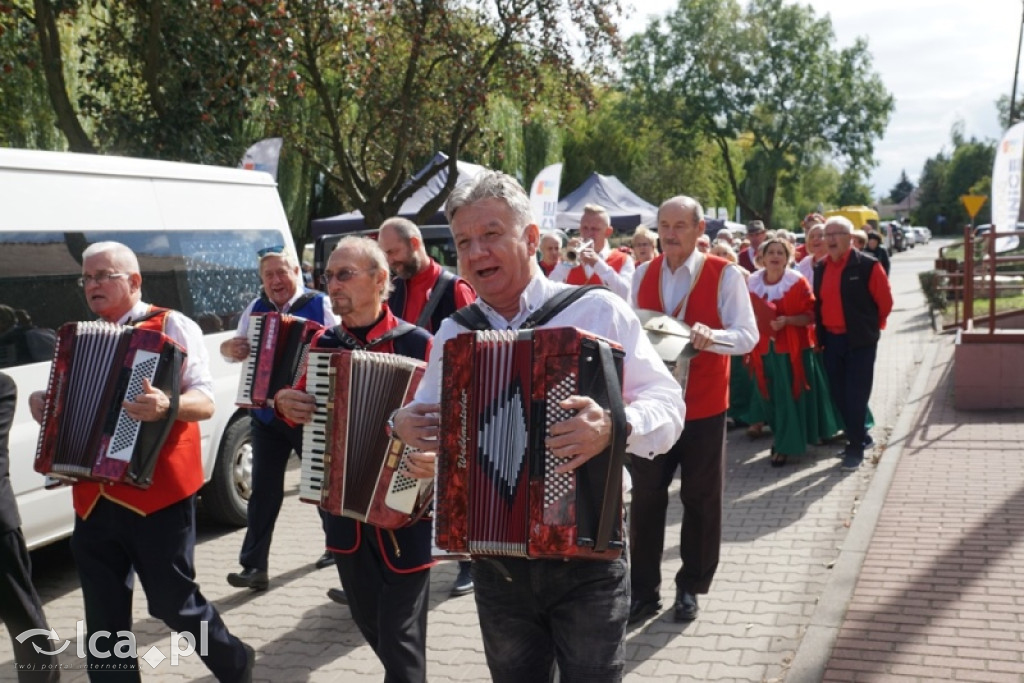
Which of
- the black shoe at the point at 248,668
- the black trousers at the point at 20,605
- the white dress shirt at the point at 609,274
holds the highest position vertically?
the white dress shirt at the point at 609,274

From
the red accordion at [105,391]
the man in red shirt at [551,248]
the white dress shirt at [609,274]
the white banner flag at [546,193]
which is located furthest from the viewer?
the white banner flag at [546,193]

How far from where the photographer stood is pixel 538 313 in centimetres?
292

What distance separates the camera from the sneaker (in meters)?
8.67

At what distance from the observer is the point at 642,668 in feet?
15.8

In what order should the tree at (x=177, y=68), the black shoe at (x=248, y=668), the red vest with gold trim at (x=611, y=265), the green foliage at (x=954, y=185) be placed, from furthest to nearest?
the green foliage at (x=954, y=185)
the tree at (x=177, y=68)
the red vest with gold trim at (x=611, y=265)
the black shoe at (x=248, y=668)

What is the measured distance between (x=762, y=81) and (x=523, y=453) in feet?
183

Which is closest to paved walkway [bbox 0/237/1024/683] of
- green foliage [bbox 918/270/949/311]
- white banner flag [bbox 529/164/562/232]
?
white banner flag [bbox 529/164/562/232]

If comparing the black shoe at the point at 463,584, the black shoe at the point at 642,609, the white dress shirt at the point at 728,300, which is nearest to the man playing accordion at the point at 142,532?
the black shoe at the point at 463,584

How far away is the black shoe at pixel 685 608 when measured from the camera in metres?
5.38

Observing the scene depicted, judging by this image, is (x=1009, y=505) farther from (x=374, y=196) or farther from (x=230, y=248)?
(x=374, y=196)

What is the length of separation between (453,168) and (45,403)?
13.4 m

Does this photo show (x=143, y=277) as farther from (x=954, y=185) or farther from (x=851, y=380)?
(x=954, y=185)

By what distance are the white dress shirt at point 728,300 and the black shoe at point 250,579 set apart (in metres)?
2.75

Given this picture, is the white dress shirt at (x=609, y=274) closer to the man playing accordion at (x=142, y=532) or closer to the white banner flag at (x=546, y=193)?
the man playing accordion at (x=142, y=532)
